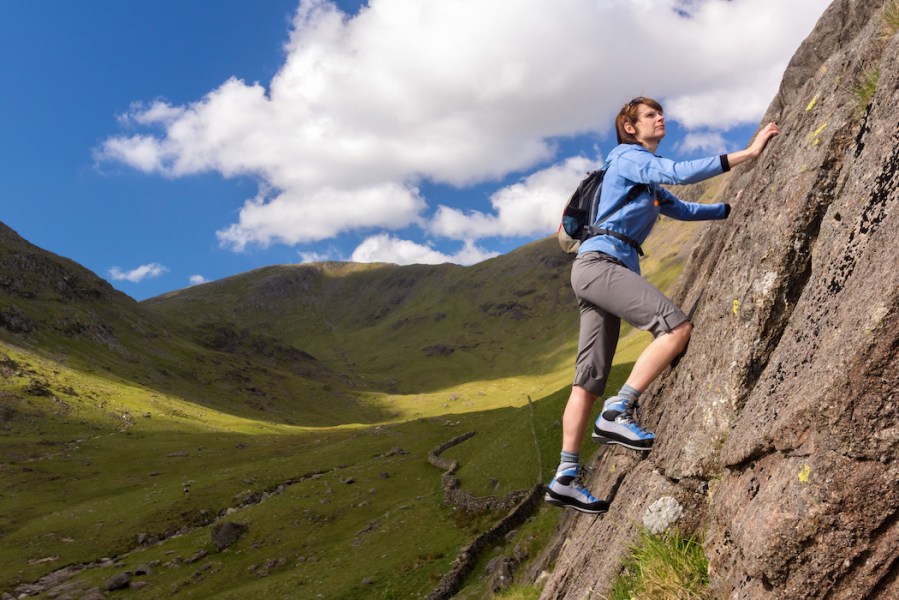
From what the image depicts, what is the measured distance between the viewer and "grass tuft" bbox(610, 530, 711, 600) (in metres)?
6.26

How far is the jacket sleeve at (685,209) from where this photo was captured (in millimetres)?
8656

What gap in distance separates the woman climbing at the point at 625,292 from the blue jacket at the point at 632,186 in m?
0.01

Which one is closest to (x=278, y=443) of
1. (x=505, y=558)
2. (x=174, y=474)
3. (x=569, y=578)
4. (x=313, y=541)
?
(x=174, y=474)

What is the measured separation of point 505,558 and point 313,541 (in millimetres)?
25306

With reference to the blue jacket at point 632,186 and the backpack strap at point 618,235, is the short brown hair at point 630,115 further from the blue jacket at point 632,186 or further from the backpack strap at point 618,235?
the backpack strap at point 618,235

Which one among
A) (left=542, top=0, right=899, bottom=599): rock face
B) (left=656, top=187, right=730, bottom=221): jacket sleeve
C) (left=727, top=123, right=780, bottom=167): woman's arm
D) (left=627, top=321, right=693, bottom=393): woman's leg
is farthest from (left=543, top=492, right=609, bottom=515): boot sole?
(left=727, top=123, right=780, bottom=167): woman's arm

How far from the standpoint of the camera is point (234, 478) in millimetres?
70562

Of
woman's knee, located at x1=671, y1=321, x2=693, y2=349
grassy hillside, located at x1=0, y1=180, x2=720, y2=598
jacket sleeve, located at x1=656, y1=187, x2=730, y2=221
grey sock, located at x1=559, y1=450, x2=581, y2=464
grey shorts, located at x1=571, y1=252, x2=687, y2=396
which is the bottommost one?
grassy hillside, located at x1=0, y1=180, x2=720, y2=598

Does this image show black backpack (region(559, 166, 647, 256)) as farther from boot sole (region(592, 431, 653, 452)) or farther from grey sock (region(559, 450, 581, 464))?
grey sock (region(559, 450, 581, 464))

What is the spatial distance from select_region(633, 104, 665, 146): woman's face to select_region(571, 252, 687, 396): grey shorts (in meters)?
2.25

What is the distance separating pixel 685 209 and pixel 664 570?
18.9 ft

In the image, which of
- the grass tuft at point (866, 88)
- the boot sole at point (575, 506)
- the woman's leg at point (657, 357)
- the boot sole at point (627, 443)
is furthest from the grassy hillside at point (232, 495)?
the grass tuft at point (866, 88)

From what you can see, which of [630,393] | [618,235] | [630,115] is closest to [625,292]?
[618,235]

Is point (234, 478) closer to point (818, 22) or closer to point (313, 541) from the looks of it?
point (313, 541)
